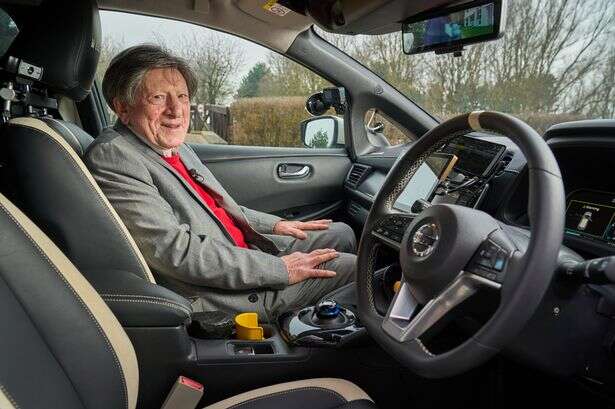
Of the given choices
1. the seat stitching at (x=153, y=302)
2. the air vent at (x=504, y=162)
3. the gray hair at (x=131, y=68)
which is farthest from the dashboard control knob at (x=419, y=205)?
the gray hair at (x=131, y=68)

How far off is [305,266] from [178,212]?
0.42 m

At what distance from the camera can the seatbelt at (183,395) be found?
1.31m

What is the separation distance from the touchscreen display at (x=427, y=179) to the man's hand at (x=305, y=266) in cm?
29

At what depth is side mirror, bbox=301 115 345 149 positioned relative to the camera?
2957 millimetres

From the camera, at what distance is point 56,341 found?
105 centimetres

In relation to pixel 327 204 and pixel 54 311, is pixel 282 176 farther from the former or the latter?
pixel 54 311

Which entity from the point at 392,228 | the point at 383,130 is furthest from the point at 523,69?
the point at 392,228

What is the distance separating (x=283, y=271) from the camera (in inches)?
66.4

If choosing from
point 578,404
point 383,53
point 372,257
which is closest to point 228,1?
point 383,53

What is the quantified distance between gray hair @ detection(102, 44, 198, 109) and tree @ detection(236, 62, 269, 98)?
0.97 m

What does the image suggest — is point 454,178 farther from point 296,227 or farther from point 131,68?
point 131,68

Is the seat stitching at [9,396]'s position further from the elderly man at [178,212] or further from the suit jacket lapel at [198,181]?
the suit jacket lapel at [198,181]

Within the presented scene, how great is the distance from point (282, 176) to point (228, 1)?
36.7 inches

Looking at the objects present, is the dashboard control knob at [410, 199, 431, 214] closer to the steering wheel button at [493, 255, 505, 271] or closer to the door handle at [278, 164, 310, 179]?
the steering wheel button at [493, 255, 505, 271]
